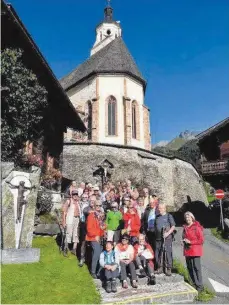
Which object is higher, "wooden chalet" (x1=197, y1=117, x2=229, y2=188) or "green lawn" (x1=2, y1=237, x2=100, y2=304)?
"wooden chalet" (x1=197, y1=117, x2=229, y2=188)

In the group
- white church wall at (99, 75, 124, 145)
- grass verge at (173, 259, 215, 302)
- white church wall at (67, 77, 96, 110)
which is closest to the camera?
grass verge at (173, 259, 215, 302)

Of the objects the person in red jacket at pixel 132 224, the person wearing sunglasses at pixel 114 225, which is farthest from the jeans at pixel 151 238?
the person wearing sunglasses at pixel 114 225

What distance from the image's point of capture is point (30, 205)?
944 centimetres

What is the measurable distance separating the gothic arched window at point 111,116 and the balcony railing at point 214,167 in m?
15.8

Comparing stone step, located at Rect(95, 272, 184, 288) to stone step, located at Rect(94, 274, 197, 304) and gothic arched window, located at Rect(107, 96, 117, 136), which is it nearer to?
stone step, located at Rect(94, 274, 197, 304)

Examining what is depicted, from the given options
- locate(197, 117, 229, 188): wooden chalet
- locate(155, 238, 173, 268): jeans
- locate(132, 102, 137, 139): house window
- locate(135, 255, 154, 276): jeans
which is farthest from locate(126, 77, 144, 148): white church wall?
locate(135, 255, 154, 276): jeans

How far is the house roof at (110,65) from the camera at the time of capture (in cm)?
3625

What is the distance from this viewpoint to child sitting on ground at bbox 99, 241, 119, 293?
7.91 metres

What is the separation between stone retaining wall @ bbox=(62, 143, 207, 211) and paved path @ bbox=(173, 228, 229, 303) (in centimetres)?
1096

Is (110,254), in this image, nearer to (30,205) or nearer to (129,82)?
(30,205)

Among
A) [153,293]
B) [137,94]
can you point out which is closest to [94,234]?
[153,293]

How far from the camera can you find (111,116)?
3553cm

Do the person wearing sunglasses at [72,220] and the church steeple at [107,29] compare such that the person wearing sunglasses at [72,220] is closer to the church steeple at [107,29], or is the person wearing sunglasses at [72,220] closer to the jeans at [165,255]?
the jeans at [165,255]

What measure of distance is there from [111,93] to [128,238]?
27866mm
